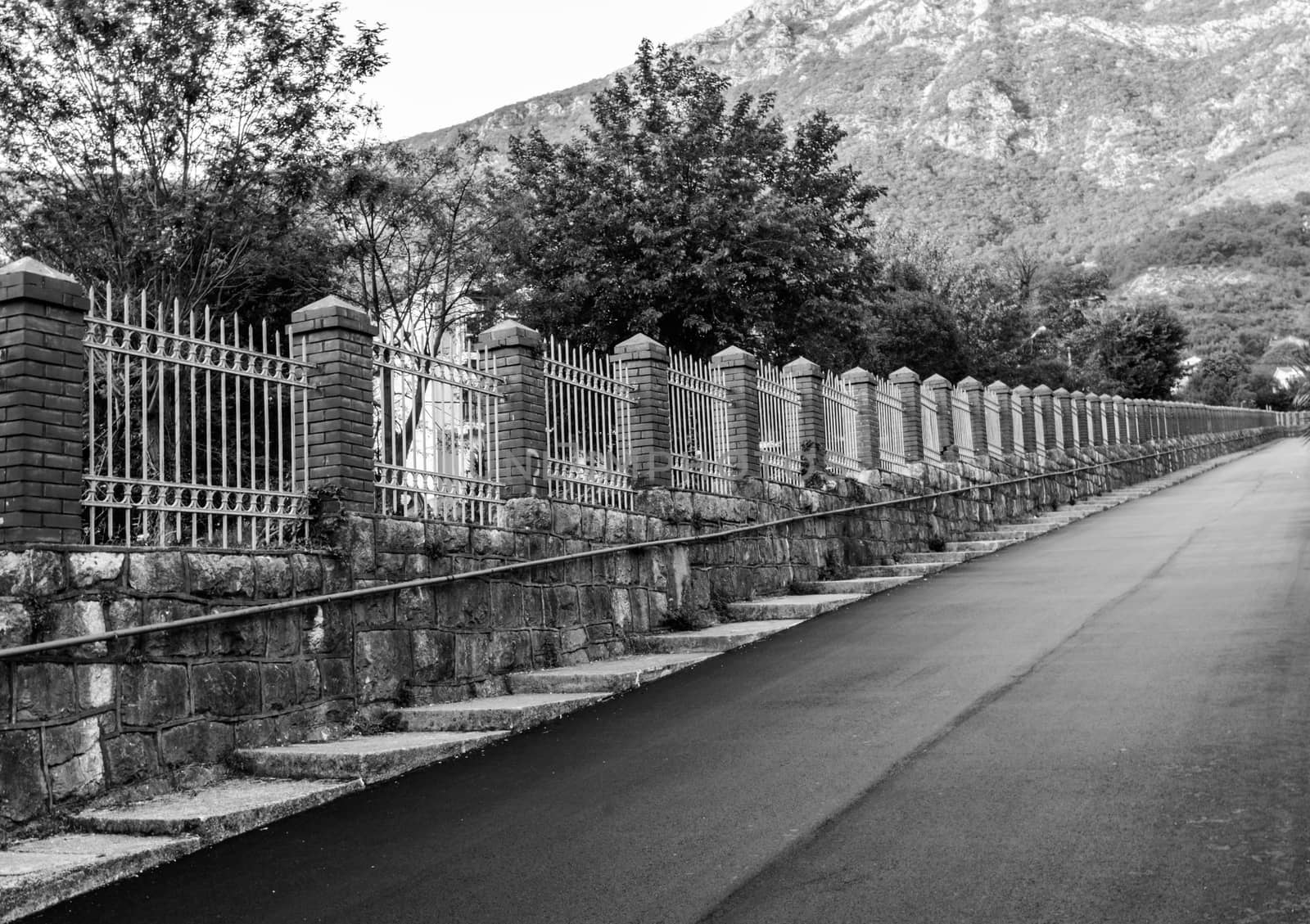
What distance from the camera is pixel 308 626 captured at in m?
8.41

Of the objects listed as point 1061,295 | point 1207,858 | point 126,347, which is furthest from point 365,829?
point 1061,295

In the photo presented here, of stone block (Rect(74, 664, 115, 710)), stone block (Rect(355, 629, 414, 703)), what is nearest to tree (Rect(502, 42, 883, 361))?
stone block (Rect(355, 629, 414, 703))

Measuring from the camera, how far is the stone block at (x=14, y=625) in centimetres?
634

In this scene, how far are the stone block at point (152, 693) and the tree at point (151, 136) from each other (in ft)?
39.8

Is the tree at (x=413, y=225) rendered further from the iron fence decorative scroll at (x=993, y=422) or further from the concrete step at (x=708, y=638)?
the concrete step at (x=708, y=638)

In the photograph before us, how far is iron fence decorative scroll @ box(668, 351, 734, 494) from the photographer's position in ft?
45.8

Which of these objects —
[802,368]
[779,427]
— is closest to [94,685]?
[779,427]

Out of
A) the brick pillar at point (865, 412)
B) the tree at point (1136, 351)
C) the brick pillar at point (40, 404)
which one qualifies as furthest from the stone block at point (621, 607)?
the tree at point (1136, 351)

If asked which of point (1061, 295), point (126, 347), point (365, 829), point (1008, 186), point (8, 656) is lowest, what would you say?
point (365, 829)

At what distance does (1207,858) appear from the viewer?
4891 mm

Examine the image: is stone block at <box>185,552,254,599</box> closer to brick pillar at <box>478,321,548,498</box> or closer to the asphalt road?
the asphalt road

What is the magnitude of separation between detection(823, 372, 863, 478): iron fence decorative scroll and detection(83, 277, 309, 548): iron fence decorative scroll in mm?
10094

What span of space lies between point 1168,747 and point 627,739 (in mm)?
3066

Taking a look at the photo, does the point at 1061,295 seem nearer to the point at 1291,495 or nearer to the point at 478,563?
the point at 1291,495
